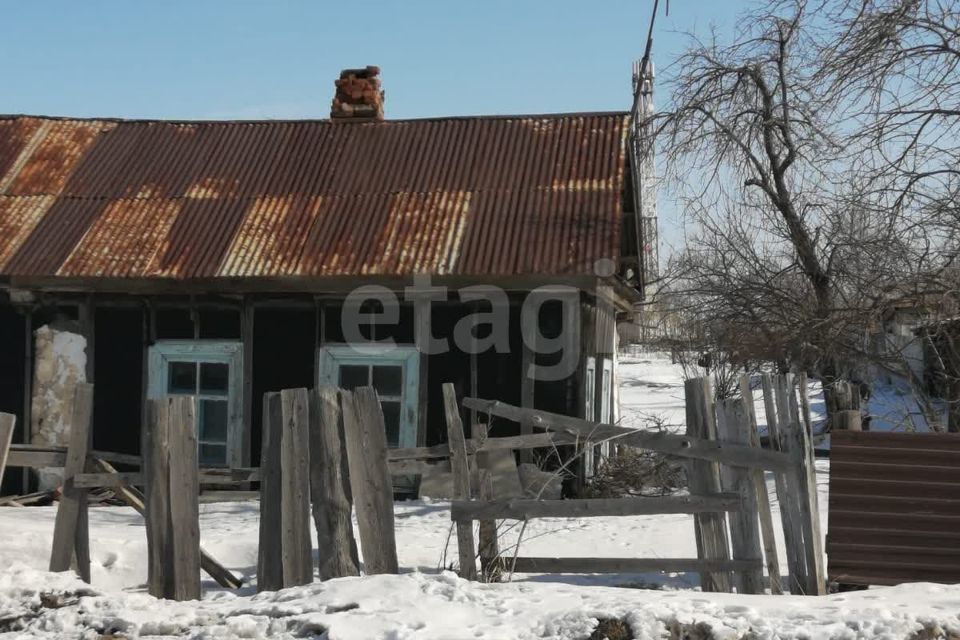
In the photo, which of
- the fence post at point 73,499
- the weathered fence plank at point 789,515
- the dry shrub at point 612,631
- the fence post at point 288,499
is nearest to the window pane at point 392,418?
the fence post at point 73,499

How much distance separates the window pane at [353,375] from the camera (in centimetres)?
1151

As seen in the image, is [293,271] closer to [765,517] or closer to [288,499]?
[288,499]

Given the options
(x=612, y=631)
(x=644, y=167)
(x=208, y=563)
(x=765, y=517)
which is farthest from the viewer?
(x=644, y=167)

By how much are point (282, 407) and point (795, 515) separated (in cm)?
297

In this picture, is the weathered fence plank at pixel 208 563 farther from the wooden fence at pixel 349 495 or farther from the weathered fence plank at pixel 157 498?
the weathered fence plank at pixel 157 498

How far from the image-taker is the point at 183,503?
602 cm

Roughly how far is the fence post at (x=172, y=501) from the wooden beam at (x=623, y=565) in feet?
6.32

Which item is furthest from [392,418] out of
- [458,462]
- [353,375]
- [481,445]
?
[458,462]

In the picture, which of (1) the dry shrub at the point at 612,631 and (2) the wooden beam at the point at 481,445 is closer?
(1) the dry shrub at the point at 612,631

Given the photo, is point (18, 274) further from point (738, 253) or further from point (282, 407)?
point (738, 253)

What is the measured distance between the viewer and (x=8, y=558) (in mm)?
7496

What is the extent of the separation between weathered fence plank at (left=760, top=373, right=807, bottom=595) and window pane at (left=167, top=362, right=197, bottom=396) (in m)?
7.29

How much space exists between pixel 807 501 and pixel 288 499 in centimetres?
292

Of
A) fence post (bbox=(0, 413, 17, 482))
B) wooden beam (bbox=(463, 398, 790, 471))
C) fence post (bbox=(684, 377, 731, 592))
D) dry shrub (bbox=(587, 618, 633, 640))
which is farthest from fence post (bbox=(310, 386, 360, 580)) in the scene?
fence post (bbox=(684, 377, 731, 592))
